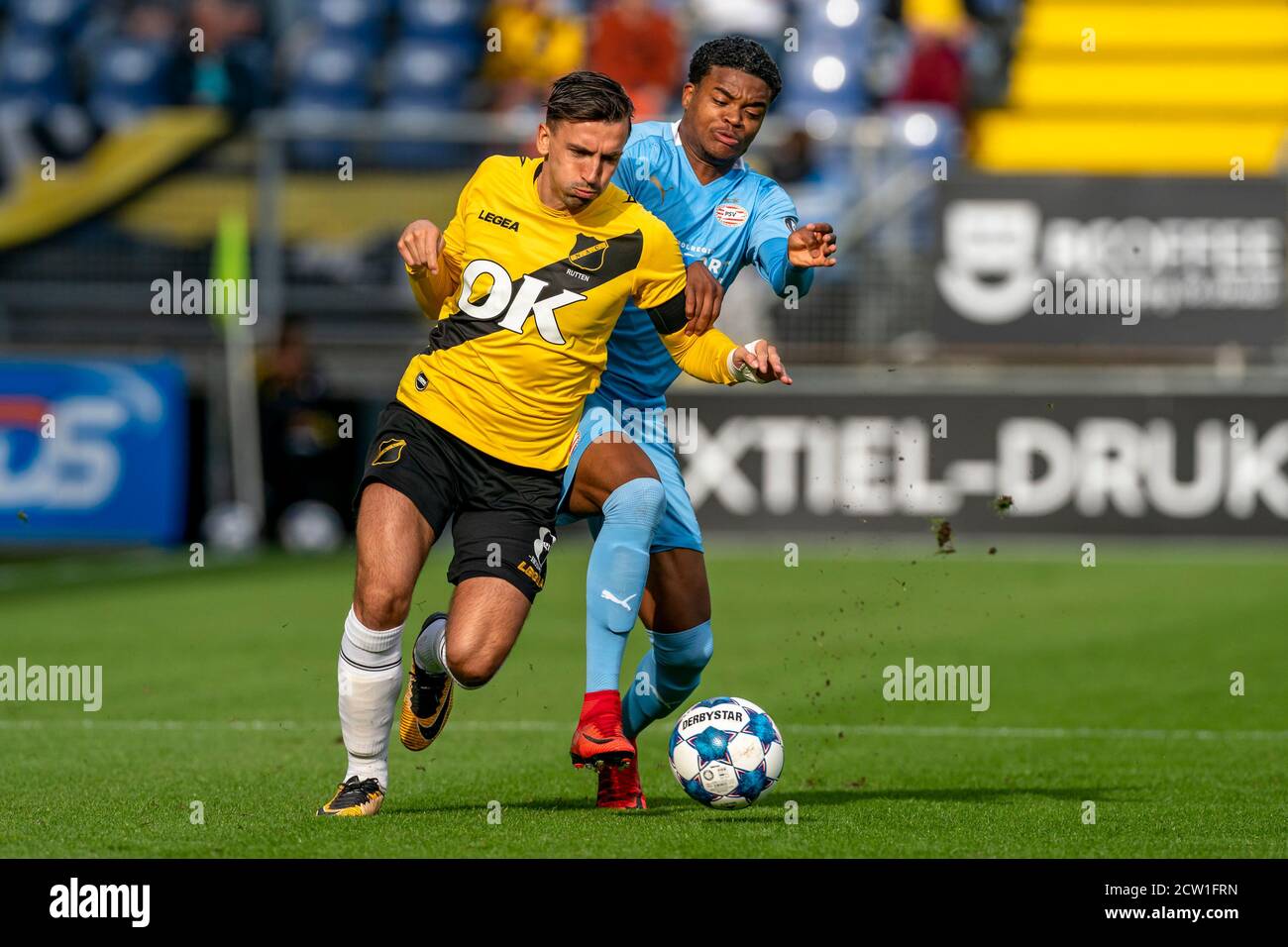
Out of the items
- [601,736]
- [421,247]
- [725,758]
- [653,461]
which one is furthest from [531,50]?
[601,736]

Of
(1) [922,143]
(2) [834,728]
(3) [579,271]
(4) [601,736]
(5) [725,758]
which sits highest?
(1) [922,143]

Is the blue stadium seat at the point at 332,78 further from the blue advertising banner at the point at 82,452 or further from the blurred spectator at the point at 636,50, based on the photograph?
the blue advertising banner at the point at 82,452

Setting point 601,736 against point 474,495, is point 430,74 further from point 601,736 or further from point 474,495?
point 601,736

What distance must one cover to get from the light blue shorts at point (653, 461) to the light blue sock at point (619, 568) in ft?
0.81

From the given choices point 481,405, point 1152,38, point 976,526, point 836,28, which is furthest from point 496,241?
point 1152,38

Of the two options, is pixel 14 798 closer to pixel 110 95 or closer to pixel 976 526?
pixel 976 526

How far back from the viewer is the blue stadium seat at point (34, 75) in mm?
23188

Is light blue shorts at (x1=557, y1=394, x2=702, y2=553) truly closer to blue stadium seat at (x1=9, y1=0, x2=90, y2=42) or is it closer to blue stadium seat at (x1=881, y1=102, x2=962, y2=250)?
blue stadium seat at (x1=881, y1=102, x2=962, y2=250)

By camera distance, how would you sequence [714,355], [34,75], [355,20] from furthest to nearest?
1. [34,75]
2. [355,20]
3. [714,355]

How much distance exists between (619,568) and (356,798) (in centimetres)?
112

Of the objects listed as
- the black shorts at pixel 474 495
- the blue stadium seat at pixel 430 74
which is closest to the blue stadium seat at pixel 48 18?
the blue stadium seat at pixel 430 74

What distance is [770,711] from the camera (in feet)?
33.1

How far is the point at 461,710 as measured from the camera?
10.2m

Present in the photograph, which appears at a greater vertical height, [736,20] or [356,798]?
[736,20]
